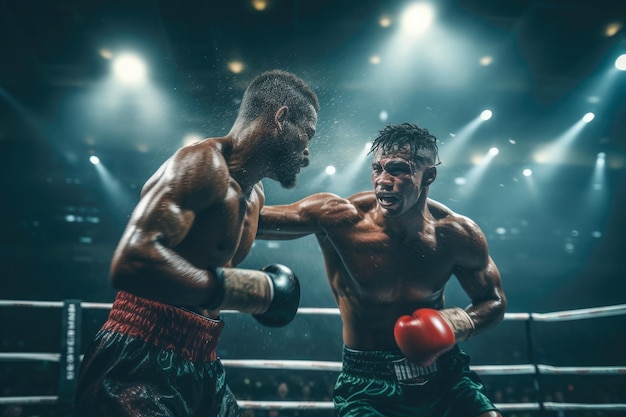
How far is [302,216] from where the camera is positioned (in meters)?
2.17

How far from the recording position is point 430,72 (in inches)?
288

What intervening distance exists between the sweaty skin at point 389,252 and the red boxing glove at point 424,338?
9.7 inches

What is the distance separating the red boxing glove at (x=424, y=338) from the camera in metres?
1.74

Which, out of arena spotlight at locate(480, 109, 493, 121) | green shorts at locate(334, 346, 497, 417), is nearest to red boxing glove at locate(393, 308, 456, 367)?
green shorts at locate(334, 346, 497, 417)

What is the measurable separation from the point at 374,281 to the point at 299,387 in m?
5.32

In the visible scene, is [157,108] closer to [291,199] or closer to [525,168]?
[291,199]

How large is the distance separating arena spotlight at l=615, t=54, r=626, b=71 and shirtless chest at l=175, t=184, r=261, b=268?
28.4 ft

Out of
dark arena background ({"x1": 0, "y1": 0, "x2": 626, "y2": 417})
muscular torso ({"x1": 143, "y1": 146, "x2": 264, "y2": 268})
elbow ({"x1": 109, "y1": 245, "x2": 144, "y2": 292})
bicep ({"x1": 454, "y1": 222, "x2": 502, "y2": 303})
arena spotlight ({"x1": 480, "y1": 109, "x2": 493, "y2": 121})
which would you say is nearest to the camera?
elbow ({"x1": 109, "y1": 245, "x2": 144, "y2": 292})

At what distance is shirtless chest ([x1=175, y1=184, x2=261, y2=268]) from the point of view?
1432 millimetres

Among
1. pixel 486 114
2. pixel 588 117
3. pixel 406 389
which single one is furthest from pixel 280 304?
pixel 588 117

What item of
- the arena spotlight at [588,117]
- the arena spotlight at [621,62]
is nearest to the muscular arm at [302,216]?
the arena spotlight at [621,62]

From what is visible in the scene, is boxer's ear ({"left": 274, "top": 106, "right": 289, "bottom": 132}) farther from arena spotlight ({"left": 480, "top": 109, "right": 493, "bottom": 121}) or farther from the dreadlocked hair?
arena spotlight ({"left": 480, "top": 109, "right": 493, "bottom": 121})

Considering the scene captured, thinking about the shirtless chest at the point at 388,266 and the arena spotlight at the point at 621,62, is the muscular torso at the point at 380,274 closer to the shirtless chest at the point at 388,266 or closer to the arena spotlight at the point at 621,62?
the shirtless chest at the point at 388,266

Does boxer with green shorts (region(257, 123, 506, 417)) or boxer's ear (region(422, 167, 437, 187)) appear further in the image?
boxer's ear (region(422, 167, 437, 187))
